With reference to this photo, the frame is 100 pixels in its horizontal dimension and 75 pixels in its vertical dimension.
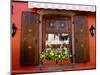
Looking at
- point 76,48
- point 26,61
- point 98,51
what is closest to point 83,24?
point 76,48

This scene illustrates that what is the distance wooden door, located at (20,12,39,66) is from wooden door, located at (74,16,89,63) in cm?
121

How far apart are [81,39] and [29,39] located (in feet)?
5.21

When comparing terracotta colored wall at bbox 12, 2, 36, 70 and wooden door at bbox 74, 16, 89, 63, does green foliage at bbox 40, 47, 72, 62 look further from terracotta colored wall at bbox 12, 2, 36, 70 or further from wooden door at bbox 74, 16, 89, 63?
terracotta colored wall at bbox 12, 2, 36, 70

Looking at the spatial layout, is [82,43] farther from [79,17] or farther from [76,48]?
[79,17]

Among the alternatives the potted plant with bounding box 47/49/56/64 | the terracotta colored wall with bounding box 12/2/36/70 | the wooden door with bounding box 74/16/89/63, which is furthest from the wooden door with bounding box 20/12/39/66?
the wooden door with bounding box 74/16/89/63

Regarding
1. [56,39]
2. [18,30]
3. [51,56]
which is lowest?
[51,56]

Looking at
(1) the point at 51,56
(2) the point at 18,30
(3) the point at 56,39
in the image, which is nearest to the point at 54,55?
(1) the point at 51,56

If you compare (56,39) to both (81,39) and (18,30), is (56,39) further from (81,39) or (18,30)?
(18,30)

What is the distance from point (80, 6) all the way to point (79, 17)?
412 millimetres

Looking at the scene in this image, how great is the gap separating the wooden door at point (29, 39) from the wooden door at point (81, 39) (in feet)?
3.98

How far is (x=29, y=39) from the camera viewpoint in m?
5.59

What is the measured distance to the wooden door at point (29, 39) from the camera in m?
5.52

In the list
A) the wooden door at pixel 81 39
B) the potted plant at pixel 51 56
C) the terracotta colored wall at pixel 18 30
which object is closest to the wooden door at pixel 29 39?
the terracotta colored wall at pixel 18 30

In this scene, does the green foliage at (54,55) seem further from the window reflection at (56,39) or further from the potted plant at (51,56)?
the window reflection at (56,39)
